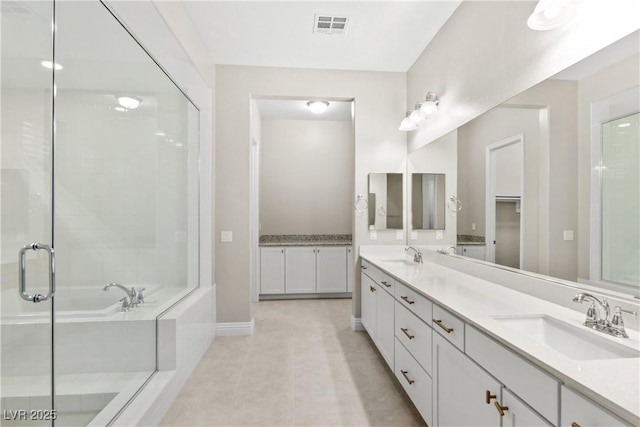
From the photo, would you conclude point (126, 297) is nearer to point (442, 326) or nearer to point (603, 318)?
point (442, 326)

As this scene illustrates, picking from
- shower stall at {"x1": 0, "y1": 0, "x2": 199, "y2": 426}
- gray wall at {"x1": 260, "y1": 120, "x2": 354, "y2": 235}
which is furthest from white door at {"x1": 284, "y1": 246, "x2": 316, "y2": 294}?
shower stall at {"x1": 0, "y1": 0, "x2": 199, "y2": 426}

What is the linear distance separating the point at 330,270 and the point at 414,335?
9.61ft

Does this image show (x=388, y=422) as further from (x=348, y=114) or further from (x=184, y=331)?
(x=348, y=114)

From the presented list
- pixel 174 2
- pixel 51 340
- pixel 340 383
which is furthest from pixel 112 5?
pixel 340 383

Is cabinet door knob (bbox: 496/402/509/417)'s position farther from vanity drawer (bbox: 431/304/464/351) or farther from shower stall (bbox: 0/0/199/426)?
shower stall (bbox: 0/0/199/426)

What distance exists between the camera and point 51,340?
5.07ft

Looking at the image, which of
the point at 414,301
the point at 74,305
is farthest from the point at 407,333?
the point at 74,305

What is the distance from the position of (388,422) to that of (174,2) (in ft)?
10.0

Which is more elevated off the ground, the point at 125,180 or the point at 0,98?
the point at 0,98

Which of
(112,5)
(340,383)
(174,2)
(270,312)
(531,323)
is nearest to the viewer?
(531,323)

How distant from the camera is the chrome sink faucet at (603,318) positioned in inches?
44.2

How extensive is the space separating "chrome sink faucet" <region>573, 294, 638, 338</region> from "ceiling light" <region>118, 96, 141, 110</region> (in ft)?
9.49

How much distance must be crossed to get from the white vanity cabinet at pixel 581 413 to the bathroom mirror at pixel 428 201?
2065 mm

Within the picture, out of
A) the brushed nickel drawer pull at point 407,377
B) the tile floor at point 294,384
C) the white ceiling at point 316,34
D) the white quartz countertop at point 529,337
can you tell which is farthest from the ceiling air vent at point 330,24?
the tile floor at point 294,384
